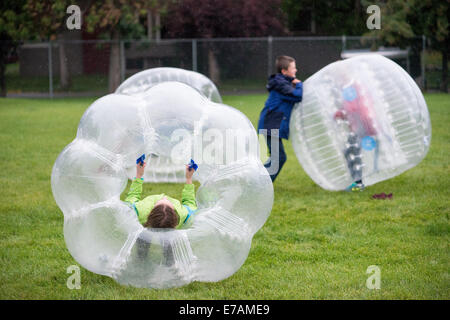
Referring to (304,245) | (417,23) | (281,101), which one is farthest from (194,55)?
(304,245)

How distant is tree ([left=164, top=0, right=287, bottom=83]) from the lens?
23.3m

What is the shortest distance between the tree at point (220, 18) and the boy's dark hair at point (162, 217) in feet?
64.6

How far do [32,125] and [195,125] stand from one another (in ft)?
31.6

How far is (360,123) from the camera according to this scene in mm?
6512

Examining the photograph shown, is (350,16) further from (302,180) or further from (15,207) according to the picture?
(15,207)

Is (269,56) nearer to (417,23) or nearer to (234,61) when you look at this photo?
(234,61)

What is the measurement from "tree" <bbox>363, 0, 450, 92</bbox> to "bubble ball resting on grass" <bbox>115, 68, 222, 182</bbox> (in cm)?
1272

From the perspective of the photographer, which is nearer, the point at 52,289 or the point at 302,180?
the point at 52,289

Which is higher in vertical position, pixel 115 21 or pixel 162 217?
pixel 115 21

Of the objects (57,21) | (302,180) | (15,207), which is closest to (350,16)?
(57,21)

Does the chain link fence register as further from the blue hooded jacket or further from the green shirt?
the green shirt

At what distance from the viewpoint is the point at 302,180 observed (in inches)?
319

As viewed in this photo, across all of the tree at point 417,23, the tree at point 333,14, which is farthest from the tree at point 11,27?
the tree at point 417,23

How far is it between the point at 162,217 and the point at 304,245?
172 cm
